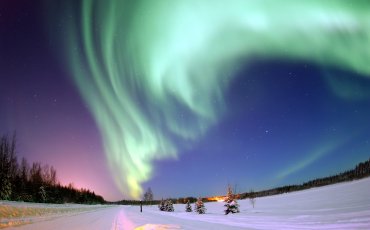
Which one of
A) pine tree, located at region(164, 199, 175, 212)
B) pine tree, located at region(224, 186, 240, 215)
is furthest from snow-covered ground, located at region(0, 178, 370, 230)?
pine tree, located at region(164, 199, 175, 212)

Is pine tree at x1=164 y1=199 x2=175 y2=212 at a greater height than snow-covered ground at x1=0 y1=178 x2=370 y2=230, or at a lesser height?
lesser

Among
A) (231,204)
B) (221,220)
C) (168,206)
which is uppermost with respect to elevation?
(231,204)

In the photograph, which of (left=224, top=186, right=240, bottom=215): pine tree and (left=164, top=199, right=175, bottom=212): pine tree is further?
(left=164, top=199, right=175, bottom=212): pine tree

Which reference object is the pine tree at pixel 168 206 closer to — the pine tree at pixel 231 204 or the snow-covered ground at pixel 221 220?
the pine tree at pixel 231 204

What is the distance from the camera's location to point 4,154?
47.6m

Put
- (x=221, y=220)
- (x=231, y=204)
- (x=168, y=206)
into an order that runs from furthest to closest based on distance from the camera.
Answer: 1. (x=168, y=206)
2. (x=231, y=204)
3. (x=221, y=220)

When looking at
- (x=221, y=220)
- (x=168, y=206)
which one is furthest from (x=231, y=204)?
(x=168, y=206)

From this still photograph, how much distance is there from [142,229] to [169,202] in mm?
61829

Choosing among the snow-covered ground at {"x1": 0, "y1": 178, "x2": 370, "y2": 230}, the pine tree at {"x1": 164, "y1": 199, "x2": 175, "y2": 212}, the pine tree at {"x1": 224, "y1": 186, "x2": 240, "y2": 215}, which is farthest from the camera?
the pine tree at {"x1": 164, "y1": 199, "x2": 175, "y2": 212}

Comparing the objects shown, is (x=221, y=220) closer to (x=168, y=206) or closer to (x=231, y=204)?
(x=231, y=204)

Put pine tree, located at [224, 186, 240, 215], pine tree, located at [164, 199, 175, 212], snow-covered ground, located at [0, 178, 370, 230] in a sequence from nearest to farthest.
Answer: snow-covered ground, located at [0, 178, 370, 230], pine tree, located at [224, 186, 240, 215], pine tree, located at [164, 199, 175, 212]

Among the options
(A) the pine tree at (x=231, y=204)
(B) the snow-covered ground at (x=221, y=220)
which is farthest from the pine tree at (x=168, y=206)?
(B) the snow-covered ground at (x=221, y=220)

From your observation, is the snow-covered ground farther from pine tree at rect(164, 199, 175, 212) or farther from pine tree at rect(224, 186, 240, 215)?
pine tree at rect(164, 199, 175, 212)

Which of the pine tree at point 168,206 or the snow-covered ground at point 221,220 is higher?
the snow-covered ground at point 221,220
